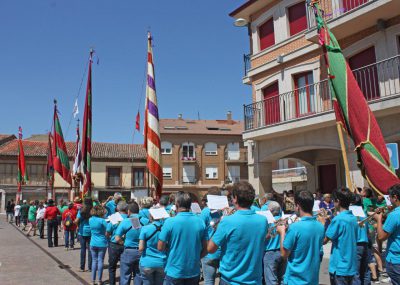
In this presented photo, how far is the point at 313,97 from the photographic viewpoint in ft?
47.4

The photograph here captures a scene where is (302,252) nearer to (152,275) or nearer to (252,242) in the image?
(252,242)

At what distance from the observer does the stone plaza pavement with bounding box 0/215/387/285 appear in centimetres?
892

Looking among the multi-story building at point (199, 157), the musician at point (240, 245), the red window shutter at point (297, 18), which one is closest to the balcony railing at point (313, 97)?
the red window shutter at point (297, 18)

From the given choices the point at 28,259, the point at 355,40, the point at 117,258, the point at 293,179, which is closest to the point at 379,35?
the point at 355,40

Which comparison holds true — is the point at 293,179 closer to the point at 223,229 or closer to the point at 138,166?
the point at 138,166

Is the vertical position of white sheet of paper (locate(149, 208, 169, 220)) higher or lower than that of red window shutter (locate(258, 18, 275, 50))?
lower

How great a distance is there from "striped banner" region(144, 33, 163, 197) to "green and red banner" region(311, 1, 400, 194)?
460 cm

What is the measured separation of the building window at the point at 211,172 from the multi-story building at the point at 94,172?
27.0 feet

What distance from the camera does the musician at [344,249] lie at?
15.5 ft

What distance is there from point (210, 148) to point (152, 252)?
151 ft

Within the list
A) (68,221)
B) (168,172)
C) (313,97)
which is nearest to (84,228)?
(68,221)

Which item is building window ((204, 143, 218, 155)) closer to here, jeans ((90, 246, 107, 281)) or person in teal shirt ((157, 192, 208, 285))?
jeans ((90, 246, 107, 281))

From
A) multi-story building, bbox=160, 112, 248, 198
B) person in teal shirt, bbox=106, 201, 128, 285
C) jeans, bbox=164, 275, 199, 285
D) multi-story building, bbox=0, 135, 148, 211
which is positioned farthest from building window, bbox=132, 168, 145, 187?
jeans, bbox=164, 275, 199, 285

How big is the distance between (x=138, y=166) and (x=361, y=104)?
46.5 meters
